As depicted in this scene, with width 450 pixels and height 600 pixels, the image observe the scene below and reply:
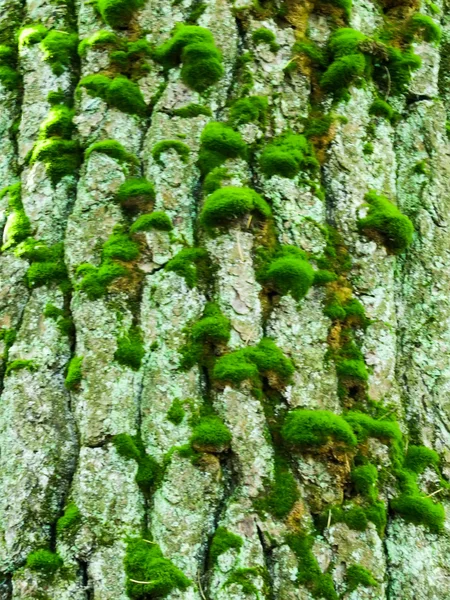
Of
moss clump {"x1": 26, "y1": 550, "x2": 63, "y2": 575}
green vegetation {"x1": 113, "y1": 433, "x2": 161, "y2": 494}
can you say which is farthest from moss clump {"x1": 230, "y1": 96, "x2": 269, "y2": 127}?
moss clump {"x1": 26, "y1": 550, "x2": 63, "y2": 575}

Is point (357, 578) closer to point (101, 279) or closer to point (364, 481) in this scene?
point (364, 481)

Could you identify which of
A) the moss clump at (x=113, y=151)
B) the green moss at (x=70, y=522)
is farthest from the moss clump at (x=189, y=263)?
the green moss at (x=70, y=522)

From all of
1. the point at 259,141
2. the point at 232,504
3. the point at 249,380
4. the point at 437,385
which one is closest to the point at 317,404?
the point at 249,380

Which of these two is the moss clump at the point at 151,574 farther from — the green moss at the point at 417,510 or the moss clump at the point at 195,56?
the moss clump at the point at 195,56

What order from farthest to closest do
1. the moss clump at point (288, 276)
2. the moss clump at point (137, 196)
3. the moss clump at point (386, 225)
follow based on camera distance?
the moss clump at point (386, 225), the moss clump at point (137, 196), the moss clump at point (288, 276)

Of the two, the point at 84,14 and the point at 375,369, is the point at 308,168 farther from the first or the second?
the point at 84,14

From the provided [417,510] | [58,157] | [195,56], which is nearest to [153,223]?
[58,157]
